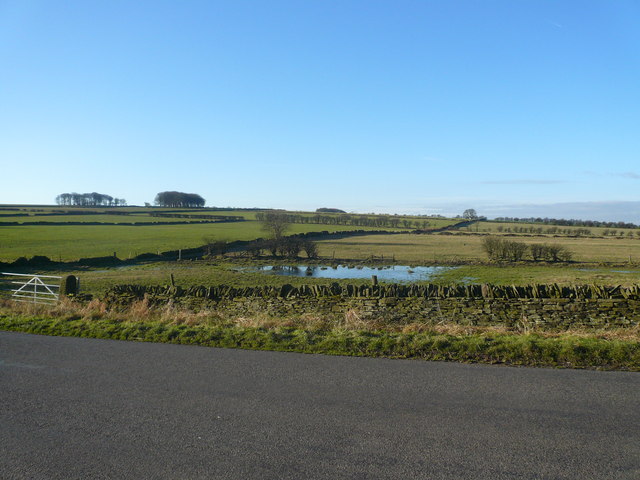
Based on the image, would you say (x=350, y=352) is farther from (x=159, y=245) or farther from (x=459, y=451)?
(x=159, y=245)

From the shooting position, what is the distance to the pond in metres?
42.6

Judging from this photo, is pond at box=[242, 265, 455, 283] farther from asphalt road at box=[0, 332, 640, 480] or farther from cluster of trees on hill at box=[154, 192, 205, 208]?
cluster of trees on hill at box=[154, 192, 205, 208]

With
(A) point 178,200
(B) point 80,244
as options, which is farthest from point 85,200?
(B) point 80,244

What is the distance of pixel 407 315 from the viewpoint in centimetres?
1423

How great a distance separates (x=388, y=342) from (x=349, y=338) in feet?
2.53

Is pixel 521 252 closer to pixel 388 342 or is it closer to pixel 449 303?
pixel 449 303

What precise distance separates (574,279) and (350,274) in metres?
18.7

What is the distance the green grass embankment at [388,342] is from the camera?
7.54 m

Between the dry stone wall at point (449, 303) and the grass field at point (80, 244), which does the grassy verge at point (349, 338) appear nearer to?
the dry stone wall at point (449, 303)

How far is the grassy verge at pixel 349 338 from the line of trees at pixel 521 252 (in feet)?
156

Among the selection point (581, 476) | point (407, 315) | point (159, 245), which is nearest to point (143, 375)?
point (581, 476)

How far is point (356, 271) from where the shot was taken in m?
47.5

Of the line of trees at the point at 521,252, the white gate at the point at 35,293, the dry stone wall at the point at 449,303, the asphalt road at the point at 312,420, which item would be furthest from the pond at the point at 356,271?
the asphalt road at the point at 312,420

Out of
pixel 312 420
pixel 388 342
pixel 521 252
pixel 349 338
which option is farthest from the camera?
pixel 521 252
